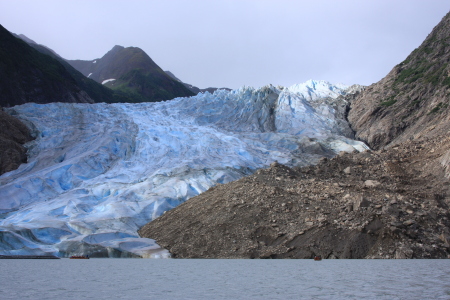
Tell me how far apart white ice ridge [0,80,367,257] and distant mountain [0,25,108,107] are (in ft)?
24.4

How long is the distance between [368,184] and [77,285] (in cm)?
1830

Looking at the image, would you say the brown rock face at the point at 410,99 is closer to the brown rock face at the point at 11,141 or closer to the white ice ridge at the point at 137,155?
the white ice ridge at the point at 137,155

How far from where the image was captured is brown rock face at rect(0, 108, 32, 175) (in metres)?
35.0

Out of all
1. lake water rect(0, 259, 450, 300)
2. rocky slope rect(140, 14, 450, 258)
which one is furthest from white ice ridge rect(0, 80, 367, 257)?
lake water rect(0, 259, 450, 300)

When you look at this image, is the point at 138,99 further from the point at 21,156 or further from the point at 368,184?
the point at 368,184

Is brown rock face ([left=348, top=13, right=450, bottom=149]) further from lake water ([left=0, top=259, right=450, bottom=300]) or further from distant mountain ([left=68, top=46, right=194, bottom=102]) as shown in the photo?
distant mountain ([left=68, top=46, right=194, bottom=102])

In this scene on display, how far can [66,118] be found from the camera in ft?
142

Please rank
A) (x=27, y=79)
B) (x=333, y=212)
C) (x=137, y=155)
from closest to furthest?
(x=333, y=212) < (x=137, y=155) < (x=27, y=79)

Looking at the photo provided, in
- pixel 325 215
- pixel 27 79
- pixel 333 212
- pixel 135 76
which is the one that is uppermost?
pixel 135 76

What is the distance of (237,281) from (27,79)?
46546mm

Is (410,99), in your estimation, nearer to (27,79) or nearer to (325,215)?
(325,215)

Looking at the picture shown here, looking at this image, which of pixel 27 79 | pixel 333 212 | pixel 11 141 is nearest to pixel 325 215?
pixel 333 212

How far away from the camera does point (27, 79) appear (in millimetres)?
52156

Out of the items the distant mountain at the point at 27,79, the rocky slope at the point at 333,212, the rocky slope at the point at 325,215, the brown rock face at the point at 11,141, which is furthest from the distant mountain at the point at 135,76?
the rocky slope at the point at 325,215
